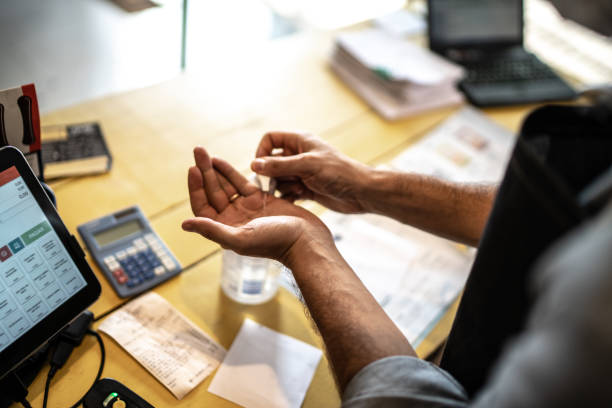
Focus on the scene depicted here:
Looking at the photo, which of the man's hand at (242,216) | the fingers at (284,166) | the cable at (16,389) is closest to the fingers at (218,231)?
the man's hand at (242,216)

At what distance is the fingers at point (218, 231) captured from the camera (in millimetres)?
792

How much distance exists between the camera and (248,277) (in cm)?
91

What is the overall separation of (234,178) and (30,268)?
40cm

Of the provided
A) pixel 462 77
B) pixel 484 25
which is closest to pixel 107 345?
pixel 462 77

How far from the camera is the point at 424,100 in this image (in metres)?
1.51

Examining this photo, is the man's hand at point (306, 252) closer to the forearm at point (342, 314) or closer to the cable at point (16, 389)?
the forearm at point (342, 314)

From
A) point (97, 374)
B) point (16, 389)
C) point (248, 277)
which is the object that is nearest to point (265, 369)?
point (248, 277)

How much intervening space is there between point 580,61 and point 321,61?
103cm

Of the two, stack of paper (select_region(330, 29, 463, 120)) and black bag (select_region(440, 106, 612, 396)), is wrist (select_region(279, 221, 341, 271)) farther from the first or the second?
stack of paper (select_region(330, 29, 463, 120))

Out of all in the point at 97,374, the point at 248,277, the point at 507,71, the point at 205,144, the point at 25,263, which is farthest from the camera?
the point at 507,71

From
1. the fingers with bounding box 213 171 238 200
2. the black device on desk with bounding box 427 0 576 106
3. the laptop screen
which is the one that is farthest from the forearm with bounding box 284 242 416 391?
the laptop screen

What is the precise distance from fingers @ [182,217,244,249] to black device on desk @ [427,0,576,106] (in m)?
1.08

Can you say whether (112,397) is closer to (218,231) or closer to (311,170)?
(218,231)

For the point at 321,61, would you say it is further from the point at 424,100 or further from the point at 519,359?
the point at 519,359
